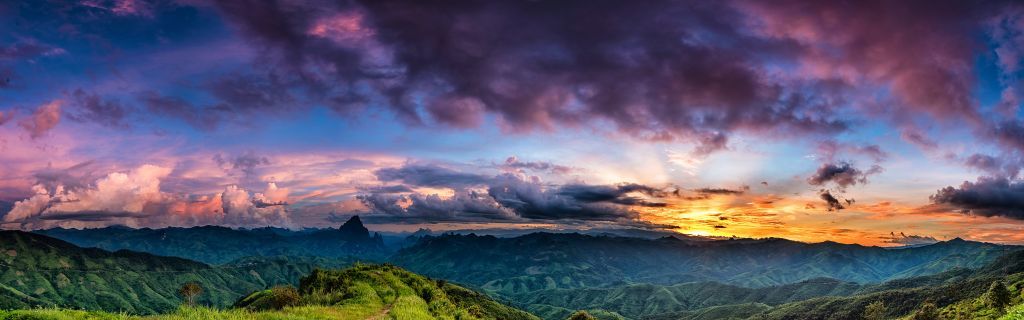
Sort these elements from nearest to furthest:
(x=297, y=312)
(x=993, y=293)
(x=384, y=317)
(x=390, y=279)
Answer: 1. (x=297, y=312)
2. (x=384, y=317)
3. (x=390, y=279)
4. (x=993, y=293)

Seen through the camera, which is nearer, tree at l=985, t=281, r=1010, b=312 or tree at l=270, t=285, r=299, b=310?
tree at l=270, t=285, r=299, b=310

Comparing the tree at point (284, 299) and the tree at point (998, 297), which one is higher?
the tree at point (284, 299)

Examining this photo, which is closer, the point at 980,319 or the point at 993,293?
the point at 980,319

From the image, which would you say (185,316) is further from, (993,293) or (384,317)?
(993,293)

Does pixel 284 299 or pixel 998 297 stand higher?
pixel 284 299

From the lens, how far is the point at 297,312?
28109 millimetres

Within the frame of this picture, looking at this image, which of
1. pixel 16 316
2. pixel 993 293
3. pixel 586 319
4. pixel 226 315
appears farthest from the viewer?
pixel 993 293

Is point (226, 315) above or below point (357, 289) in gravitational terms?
above

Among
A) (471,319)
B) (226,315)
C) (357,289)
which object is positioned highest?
(226,315)

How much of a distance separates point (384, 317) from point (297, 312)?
7307 millimetres

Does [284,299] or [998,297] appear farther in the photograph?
[998,297]

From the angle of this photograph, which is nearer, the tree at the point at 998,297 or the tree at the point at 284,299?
A: the tree at the point at 284,299

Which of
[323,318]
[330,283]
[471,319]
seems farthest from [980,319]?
[323,318]

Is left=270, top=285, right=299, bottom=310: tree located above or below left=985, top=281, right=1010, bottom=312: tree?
above
